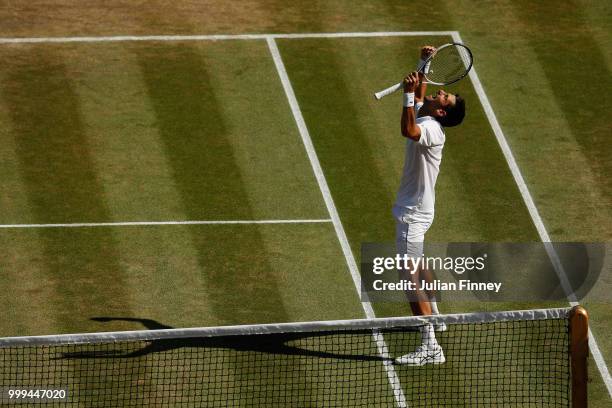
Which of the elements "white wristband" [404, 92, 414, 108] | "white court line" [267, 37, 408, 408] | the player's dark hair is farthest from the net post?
the player's dark hair

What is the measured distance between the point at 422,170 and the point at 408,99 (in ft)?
3.01

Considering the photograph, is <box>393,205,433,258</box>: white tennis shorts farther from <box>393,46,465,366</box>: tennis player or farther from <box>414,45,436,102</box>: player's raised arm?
<box>414,45,436,102</box>: player's raised arm

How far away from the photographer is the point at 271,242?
58.1 ft

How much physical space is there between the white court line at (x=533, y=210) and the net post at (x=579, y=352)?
1.76 metres

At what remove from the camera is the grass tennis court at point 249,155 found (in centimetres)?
1675

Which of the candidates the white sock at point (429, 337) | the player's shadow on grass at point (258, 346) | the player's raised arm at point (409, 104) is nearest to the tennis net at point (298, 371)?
the player's shadow on grass at point (258, 346)

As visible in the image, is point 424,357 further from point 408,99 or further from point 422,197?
point 408,99

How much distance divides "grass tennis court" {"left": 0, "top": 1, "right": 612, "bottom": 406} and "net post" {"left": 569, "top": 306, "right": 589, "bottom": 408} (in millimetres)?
1670

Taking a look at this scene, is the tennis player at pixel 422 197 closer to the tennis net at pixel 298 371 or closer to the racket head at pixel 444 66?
the tennis net at pixel 298 371

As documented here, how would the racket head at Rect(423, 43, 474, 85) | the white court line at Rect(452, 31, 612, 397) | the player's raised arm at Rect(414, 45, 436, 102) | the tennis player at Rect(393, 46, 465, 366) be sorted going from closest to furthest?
1. the tennis player at Rect(393, 46, 465, 366)
2. the white court line at Rect(452, 31, 612, 397)
3. the player's raised arm at Rect(414, 45, 436, 102)
4. the racket head at Rect(423, 43, 474, 85)

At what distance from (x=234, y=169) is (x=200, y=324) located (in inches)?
138

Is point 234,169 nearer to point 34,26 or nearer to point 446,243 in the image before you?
point 446,243

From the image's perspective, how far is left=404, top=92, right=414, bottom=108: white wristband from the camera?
48.1ft

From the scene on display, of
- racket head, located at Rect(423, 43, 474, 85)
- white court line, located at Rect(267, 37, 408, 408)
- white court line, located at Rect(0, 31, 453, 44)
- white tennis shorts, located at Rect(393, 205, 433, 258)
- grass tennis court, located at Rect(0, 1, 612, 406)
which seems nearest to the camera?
white court line, located at Rect(267, 37, 408, 408)
